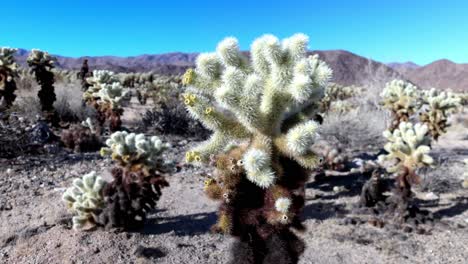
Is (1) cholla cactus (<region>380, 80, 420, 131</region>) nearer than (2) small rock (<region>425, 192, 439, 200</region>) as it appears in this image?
No

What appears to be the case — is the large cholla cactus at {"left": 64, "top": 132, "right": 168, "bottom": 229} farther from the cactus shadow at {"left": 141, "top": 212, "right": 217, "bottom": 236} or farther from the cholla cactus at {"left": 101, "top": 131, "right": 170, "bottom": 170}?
the cactus shadow at {"left": 141, "top": 212, "right": 217, "bottom": 236}

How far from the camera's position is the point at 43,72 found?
1043 cm

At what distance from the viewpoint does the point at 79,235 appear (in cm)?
507

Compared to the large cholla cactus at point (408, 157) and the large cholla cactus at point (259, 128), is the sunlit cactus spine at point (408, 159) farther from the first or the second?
the large cholla cactus at point (259, 128)

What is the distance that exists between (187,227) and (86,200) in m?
1.24

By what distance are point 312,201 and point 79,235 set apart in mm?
3437

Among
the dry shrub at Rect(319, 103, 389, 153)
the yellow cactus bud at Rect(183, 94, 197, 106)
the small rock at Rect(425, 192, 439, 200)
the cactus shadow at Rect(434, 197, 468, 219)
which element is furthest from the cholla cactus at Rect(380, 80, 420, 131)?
the yellow cactus bud at Rect(183, 94, 197, 106)

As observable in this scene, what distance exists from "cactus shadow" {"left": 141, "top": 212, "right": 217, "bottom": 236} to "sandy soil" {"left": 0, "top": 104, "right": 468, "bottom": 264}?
0.01 metres

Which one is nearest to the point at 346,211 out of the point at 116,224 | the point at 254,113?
the point at 116,224

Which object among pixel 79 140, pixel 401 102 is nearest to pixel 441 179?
pixel 401 102

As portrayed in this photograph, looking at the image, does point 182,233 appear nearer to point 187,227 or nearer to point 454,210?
point 187,227

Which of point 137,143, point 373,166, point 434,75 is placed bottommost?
point 373,166

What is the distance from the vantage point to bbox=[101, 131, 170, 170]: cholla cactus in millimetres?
4824

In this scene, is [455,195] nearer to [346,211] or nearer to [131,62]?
[346,211]
